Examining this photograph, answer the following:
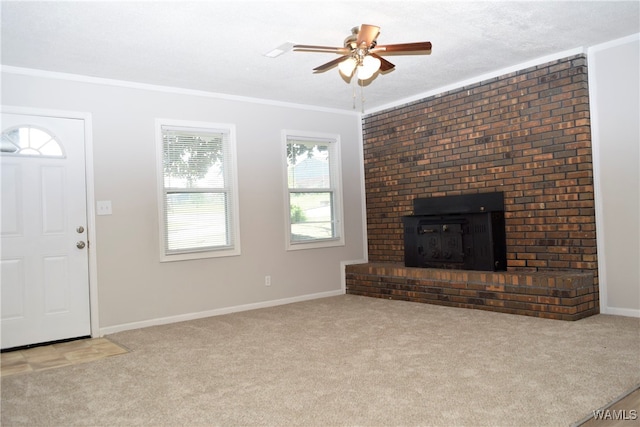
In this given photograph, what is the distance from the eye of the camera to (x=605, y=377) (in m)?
2.77

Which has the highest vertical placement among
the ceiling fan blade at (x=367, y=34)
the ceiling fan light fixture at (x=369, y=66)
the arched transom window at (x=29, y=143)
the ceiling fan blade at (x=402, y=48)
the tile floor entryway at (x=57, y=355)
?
the ceiling fan blade at (x=367, y=34)

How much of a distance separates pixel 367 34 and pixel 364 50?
19cm

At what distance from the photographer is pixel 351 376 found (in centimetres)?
298

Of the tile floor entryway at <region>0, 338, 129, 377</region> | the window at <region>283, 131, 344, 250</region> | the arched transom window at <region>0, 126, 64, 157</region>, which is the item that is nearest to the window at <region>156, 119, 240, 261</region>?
the window at <region>283, 131, 344, 250</region>

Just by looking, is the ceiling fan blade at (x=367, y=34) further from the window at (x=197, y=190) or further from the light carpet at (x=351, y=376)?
the window at (x=197, y=190)

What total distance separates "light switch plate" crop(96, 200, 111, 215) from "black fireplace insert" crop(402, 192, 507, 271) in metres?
3.11

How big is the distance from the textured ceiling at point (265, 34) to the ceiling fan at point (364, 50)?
27 centimetres

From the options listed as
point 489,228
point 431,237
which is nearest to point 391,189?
point 431,237

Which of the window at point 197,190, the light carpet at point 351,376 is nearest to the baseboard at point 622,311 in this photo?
the light carpet at point 351,376

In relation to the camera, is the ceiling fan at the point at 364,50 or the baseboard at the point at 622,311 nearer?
the ceiling fan at the point at 364,50

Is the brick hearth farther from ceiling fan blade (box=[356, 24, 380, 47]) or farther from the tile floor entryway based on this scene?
the tile floor entryway

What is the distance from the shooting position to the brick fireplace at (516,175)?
4395 millimetres

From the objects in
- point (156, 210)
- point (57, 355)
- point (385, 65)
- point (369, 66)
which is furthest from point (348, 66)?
point (57, 355)

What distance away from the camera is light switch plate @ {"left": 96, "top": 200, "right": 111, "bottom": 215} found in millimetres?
4513
